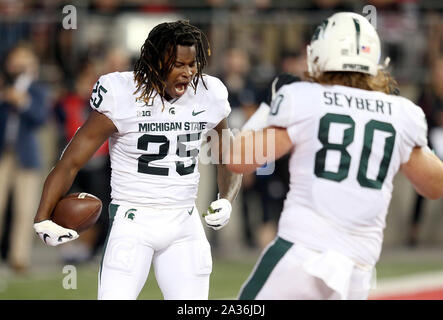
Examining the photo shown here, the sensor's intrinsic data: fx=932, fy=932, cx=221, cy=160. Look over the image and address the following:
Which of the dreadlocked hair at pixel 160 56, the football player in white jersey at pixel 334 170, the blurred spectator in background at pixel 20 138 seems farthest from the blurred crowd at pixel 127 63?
the football player in white jersey at pixel 334 170

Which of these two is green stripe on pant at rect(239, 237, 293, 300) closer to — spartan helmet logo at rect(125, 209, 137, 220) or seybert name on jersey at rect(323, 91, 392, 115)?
seybert name on jersey at rect(323, 91, 392, 115)

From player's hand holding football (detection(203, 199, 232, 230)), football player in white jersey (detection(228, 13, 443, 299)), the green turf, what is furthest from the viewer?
the green turf

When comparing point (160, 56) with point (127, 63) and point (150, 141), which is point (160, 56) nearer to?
point (150, 141)

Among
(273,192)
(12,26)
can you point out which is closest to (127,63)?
(12,26)

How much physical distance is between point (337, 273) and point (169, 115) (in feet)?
3.79

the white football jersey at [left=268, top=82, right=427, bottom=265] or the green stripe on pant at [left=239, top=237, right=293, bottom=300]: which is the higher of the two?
the white football jersey at [left=268, top=82, right=427, bottom=265]

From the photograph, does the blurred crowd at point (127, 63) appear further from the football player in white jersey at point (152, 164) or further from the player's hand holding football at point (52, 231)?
the player's hand holding football at point (52, 231)

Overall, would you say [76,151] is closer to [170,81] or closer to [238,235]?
[170,81]

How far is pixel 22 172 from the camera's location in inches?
324

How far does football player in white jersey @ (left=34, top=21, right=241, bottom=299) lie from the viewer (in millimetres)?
4148

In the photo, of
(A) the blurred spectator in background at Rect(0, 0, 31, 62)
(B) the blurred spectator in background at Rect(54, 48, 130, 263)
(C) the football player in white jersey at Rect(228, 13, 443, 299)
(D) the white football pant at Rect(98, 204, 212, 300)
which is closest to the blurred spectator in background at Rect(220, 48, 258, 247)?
(B) the blurred spectator in background at Rect(54, 48, 130, 263)

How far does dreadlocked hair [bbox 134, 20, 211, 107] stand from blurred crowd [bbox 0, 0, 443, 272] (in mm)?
3746

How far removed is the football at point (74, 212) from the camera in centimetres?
426

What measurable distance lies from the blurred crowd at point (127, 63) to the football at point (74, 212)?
148 inches
